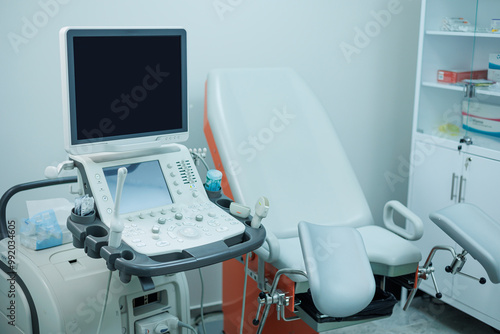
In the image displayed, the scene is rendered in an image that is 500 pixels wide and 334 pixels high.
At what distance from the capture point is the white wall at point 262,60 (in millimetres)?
2297

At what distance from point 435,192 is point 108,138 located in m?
1.68

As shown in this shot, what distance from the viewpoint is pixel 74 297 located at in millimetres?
1781

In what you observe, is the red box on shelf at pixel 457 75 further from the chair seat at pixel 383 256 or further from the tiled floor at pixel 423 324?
the tiled floor at pixel 423 324

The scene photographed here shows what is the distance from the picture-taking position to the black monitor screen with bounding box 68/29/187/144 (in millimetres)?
1718

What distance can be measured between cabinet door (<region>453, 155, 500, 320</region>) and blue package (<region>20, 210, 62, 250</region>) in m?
Answer: 1.76

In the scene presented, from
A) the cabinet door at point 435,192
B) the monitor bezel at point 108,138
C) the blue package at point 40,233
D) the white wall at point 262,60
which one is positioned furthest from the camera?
the cabinet door at point 435,192

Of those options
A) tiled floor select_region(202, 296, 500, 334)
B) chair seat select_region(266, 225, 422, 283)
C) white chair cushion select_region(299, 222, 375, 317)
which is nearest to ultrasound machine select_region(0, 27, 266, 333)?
white chair cushion select_region(299, 222, 375, 317)

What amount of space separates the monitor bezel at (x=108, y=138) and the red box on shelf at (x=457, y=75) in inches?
57.0

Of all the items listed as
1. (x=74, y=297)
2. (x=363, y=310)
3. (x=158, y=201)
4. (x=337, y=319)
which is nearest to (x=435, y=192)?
(x=363, y=310)

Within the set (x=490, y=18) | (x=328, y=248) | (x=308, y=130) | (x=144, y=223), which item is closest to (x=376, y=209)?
(x=308, y=130)

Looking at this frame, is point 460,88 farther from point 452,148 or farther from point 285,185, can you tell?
point 285,185

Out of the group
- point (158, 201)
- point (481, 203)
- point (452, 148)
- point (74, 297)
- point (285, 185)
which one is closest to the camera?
point (74, 297)

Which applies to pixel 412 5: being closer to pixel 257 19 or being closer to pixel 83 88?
pixel 257 19

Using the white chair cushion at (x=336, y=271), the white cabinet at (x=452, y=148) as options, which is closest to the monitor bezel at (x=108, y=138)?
the white chair cushion at (x=336, y=271)
